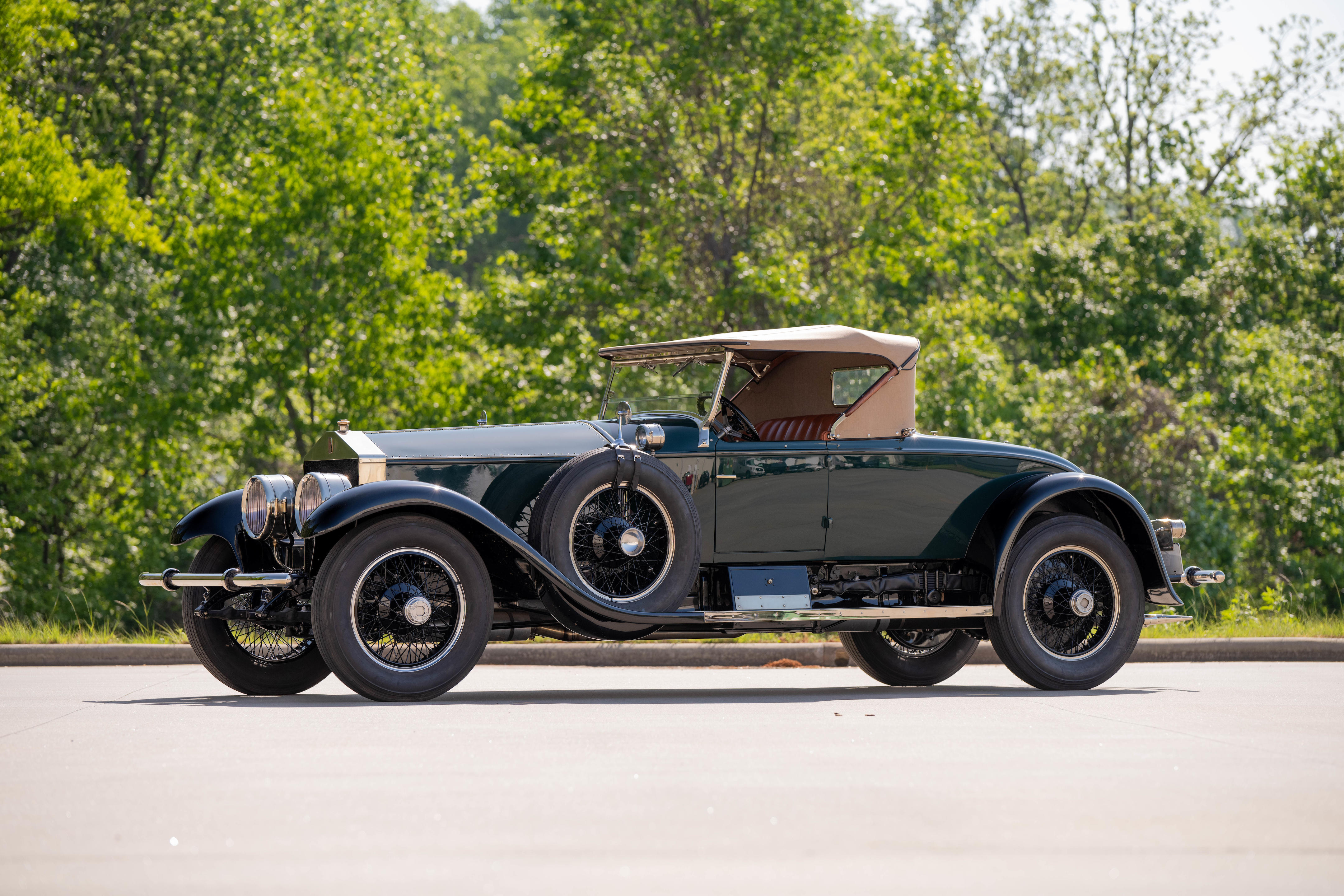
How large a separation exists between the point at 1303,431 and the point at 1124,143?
13615 mm

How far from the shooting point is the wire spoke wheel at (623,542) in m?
8.62

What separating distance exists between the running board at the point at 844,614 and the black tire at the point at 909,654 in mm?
1010

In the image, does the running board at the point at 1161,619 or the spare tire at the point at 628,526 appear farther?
the running board at the point at 1161,619

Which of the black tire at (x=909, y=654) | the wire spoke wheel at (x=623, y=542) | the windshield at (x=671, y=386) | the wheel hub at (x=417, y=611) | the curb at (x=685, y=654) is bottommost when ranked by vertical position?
the curb at (x=685, y=654)

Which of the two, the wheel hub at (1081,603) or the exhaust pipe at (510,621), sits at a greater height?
the wheel hub at (1081,603)

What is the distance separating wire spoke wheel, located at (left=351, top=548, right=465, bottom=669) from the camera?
8.04 m

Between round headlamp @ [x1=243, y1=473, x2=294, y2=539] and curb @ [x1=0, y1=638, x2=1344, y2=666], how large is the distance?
3.83 metres

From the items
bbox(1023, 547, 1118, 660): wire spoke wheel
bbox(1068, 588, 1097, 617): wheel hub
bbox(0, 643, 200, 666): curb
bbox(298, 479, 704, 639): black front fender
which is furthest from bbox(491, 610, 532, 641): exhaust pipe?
bbox(0, 643, 200, 666): curb

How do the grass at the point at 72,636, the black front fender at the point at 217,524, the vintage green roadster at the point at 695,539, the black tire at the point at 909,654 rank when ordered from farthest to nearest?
the grass at the point at 72,636
the black tire at the point at 909,654
the black front fender at the point at 217,524
the vintage green roadster at the point at 695,539

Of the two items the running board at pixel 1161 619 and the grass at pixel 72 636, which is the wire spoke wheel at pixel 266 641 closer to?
the grass at pixel 72 636

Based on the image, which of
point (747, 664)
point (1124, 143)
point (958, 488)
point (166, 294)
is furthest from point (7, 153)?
point (1124, 143)

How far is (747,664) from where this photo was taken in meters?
12.2

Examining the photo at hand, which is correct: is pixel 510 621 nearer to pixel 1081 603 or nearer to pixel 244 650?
pixel 244 650

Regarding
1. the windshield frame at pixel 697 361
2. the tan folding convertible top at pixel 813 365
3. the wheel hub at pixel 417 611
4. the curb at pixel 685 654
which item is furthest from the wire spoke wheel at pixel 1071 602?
the wheel hub at pixel 417 611
